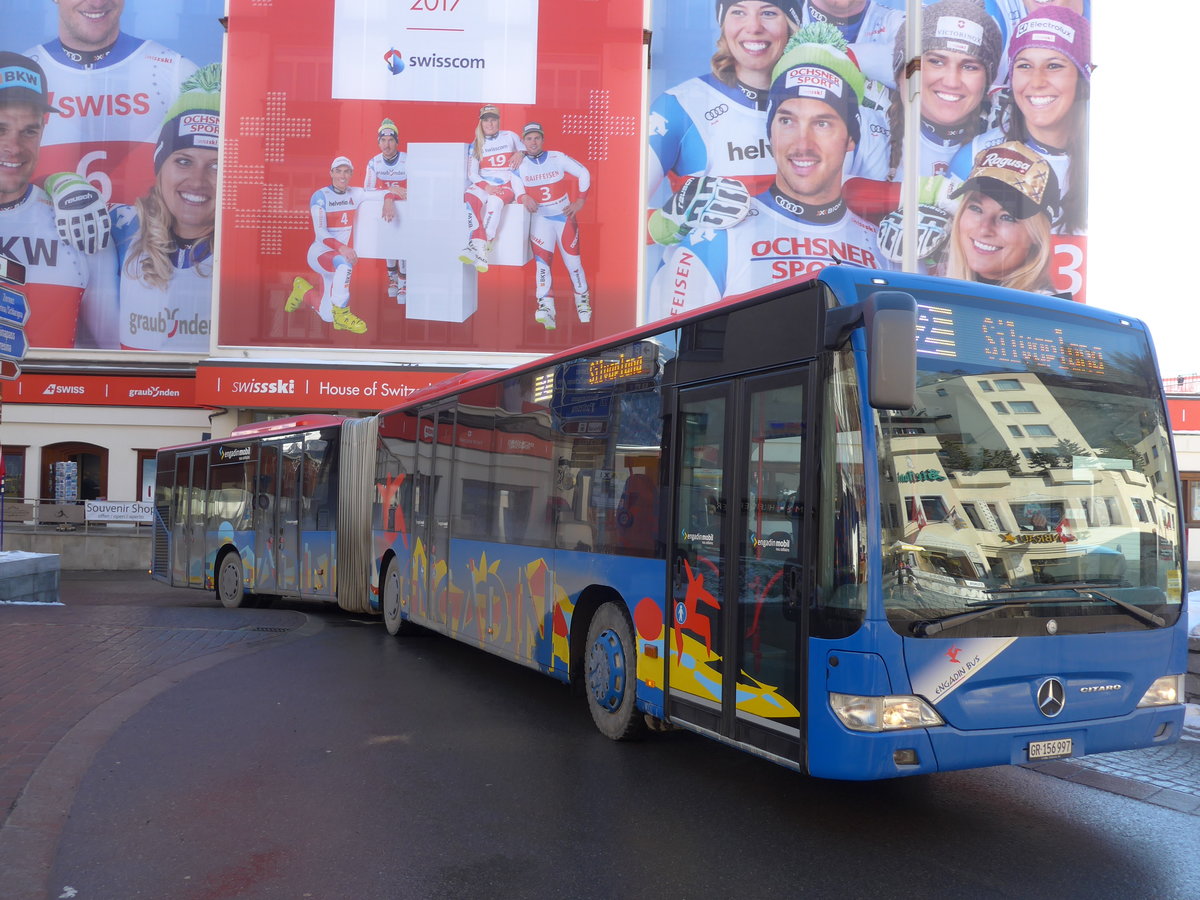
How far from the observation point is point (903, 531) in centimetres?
475

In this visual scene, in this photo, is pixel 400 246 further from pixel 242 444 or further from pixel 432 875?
pixel 432 875

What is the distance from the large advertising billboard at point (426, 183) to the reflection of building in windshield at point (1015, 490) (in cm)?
2370

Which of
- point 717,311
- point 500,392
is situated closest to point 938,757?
point 717,311

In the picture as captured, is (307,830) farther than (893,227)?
No

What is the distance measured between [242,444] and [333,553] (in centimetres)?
361

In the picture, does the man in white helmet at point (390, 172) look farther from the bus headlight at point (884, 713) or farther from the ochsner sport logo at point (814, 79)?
the bus headlight at point (884, 713)

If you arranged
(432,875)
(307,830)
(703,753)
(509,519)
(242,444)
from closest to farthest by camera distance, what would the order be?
(432,875), (307,830), (703,753), (509,519), (242,444)

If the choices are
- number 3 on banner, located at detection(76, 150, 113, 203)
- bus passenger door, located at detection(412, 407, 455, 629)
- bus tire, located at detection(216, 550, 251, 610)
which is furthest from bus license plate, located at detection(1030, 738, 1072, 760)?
number 3 on banner, located at detection(76, 150, 113, 203)

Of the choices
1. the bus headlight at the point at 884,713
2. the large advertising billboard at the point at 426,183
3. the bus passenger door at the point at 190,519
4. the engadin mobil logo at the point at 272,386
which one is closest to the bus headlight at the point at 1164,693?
the bus headlight at the point at 884,713

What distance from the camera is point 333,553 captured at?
46.8 ft

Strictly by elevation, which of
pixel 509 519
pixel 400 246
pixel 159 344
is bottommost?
pixel 509 519

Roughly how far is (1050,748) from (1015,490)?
4.03 ft

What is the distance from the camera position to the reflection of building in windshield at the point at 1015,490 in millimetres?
4777

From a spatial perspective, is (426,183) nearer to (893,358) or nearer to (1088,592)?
(893,358)
